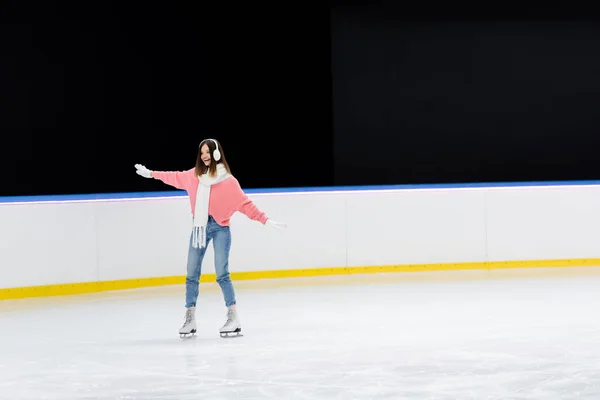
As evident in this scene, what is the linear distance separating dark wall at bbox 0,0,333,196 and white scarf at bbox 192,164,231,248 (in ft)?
18.3

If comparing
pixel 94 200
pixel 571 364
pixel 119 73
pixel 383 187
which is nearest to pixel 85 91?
pixel 119 73

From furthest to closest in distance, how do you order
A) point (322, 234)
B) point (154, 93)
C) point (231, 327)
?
1. point (154, 93)
2. point (322, 234)
3. point (231, 327)

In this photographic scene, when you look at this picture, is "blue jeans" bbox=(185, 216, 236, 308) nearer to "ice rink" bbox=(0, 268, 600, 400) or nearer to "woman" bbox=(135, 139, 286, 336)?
"woman" bbox=(135, 139, 286, 336)

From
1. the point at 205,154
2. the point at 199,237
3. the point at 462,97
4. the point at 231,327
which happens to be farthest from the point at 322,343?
the point at 462,97

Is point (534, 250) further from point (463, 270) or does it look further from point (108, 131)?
point (108, 131)

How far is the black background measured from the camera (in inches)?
498

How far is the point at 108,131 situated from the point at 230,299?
232 inches

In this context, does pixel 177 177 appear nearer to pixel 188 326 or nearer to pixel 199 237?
pixel 199 237

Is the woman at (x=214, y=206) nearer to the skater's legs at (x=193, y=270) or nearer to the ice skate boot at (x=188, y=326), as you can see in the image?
the skater's legs at (x=193, y=270)

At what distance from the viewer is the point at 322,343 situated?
24.1 ft

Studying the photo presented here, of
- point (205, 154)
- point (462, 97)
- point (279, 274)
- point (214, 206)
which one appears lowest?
point (279, 274)

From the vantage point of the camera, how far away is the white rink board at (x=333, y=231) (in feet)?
33.8

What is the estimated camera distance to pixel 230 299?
7582 millimetres

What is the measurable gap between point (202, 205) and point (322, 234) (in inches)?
165
